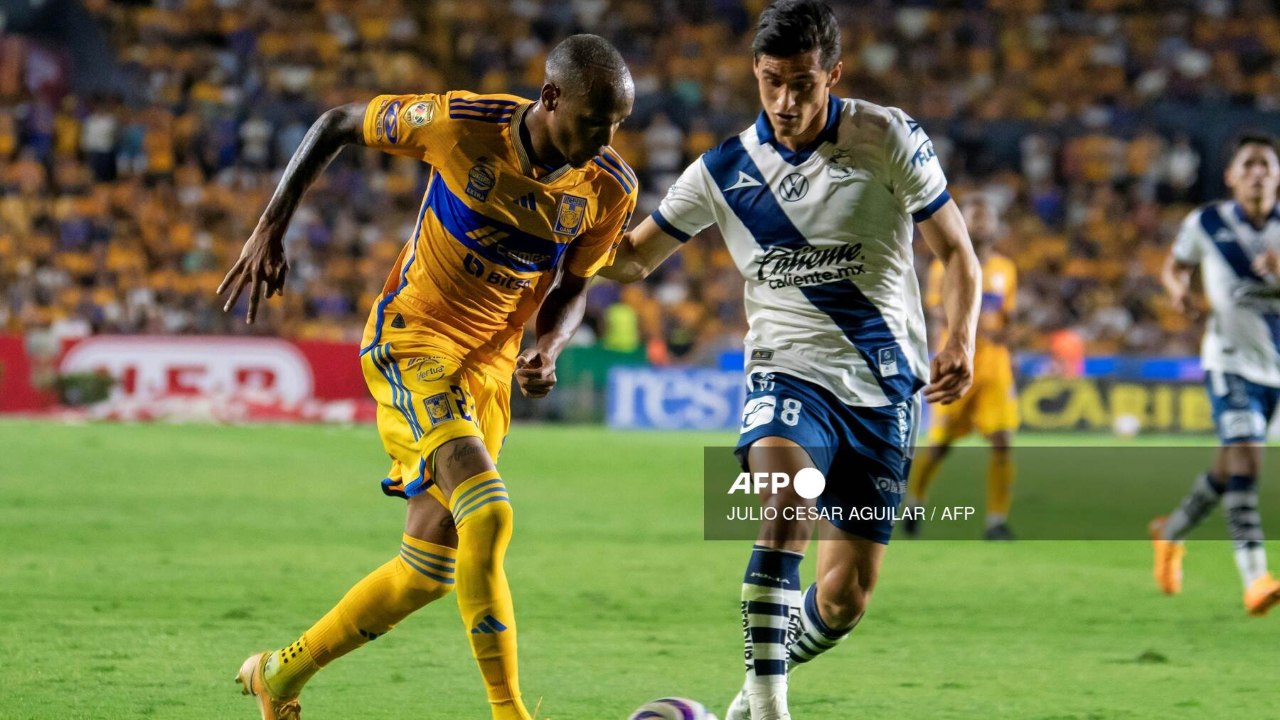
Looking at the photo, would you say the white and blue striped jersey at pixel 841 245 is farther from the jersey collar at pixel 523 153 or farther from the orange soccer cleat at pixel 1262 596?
the orange soccer cleat at pixel 1262 596

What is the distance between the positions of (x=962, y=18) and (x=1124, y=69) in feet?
11.0

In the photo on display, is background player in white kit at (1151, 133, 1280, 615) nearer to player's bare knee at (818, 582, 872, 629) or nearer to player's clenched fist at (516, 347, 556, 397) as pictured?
player's bare knee at (818, 582, 872, 629)

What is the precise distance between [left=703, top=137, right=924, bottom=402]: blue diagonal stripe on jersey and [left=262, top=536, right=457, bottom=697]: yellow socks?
4.71ft

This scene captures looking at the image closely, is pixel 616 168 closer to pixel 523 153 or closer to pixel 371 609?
pixel 523 153

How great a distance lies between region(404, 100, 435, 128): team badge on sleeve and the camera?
5160mm

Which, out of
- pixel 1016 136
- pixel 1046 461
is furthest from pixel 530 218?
pixel 1016 136

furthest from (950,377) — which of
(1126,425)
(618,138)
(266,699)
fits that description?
(618,138)

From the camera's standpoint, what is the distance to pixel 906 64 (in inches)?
1219

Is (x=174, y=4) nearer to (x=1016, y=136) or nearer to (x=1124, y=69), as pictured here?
(x=1016, y=136)

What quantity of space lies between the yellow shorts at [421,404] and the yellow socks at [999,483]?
6.51m

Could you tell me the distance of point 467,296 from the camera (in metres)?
5.23

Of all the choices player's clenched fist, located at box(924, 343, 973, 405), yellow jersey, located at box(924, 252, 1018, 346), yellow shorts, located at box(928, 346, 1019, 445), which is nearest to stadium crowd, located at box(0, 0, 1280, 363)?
yellow jersey, located at box(924, 252, 1018, 346)

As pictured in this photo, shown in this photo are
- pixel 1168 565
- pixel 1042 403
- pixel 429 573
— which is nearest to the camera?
pixel 429 573

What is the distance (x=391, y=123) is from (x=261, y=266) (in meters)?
0.66
